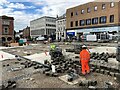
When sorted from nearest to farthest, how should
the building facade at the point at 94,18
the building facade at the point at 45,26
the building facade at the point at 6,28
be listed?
1. the building facade at the point at 94,18
2. the building facade at the point at 6,28
3. the building facade at the point at 45,26

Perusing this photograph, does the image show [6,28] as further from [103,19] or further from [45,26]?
[45,26]

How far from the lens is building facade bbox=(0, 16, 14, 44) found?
43812mm

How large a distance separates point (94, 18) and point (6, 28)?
87.7 feet

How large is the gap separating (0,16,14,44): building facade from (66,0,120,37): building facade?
1821cm

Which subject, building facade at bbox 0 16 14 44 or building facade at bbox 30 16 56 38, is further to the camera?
building facade at bbox 30 16 56 38

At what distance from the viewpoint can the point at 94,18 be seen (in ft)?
112

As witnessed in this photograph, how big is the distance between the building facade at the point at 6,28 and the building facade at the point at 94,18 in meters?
18.2

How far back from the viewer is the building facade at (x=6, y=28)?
1725 inches

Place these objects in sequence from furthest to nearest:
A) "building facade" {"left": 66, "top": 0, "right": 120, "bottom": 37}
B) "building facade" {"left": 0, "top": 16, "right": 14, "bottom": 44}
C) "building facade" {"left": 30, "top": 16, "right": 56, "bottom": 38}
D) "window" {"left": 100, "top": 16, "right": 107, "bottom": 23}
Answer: "building facade" {"left": 30, "top": 16, "right": 56, "bottom": 38}, "building facade" {"left": 0, "top": 16, "right": 14, "bottom": 44}, "window" {"left": 100, "top": 16, "right": 107, "bottom": 23}, "building facade" {"left": 66, "top": 0, "right": 120, "bottom": 37}

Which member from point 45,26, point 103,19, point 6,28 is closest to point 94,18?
point 103,19

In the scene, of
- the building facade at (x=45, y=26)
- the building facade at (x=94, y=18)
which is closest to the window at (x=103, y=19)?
the building facade at (x=94, y=18)

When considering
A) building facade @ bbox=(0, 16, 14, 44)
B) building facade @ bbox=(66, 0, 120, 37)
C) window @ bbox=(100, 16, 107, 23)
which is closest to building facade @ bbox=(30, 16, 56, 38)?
building facade @ bbox=(0, 16, 14, 44)

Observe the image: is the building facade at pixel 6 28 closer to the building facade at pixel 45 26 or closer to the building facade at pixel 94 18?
the building facade at pixel 94 18

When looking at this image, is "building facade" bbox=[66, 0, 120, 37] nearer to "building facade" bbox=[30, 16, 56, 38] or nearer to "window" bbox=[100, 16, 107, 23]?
"window" bbox=[100, 16, 107, 23]
